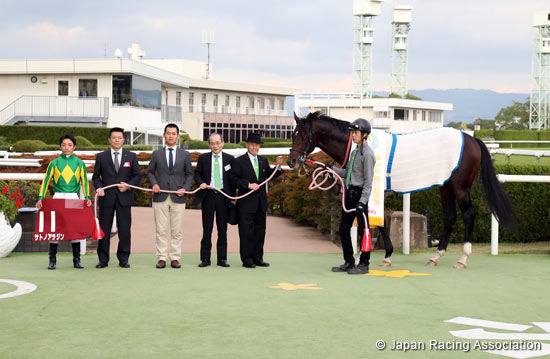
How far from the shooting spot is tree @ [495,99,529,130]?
100312mm

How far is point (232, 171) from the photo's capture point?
7844mm

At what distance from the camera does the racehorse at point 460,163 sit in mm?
7617

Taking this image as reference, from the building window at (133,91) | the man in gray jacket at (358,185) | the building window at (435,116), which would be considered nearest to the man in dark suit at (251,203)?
the man in gray jacket at (358,185)

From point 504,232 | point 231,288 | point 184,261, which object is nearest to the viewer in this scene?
point 231,288

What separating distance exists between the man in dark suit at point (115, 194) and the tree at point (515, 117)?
9944 centimetres

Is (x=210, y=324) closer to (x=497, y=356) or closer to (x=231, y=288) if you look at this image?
(x=231, y=288)

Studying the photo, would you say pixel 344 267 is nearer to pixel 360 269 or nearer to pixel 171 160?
pixel 360 269

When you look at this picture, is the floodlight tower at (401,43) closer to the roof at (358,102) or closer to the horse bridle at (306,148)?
the roof at (358,102)

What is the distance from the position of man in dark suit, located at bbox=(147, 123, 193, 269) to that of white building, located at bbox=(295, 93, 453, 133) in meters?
65.6

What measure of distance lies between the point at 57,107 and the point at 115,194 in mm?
26508

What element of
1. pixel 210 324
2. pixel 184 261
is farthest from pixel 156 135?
Result: pixel 210 324

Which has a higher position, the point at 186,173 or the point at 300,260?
the point at 186,173

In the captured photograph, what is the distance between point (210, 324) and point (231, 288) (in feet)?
4.70

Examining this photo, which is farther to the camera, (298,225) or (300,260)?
(298,225)
